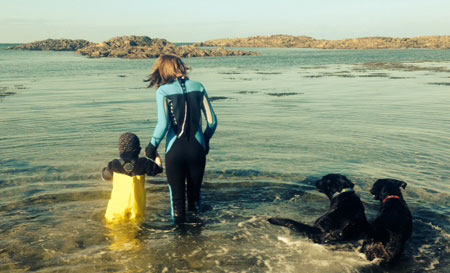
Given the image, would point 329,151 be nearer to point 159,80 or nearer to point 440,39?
point 159,80

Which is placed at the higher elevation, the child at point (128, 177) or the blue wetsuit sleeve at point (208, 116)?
the blue wetsuit sleeve at point (208, 116)

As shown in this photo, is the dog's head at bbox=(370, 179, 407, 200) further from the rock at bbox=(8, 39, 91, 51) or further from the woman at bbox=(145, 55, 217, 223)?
the rock at bbox=(8, 39, 91, 51)

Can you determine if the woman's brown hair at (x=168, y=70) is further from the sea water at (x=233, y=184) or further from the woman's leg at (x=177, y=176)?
the sea water at (x=233, y=184)

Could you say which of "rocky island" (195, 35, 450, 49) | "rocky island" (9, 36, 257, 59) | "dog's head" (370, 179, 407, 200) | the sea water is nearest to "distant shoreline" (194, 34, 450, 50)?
"rocky island" (195, 35, 450, 49)

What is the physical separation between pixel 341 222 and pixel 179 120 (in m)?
2.63


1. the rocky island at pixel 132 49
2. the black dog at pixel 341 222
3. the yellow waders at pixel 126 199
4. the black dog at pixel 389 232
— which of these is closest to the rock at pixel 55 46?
the rocky island at pixel 132 49

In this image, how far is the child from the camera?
225 inches

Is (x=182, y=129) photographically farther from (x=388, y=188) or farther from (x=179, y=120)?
Result: (x=388, y=188)

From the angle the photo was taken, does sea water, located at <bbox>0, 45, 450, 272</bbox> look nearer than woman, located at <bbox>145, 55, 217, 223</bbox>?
Yes

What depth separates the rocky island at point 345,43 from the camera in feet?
355

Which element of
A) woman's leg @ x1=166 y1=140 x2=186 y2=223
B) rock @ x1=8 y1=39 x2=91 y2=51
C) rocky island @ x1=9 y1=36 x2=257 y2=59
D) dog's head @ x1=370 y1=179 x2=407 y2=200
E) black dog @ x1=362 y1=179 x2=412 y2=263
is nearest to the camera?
black dog @ x1=362 y1=179 x2=412 y2=263

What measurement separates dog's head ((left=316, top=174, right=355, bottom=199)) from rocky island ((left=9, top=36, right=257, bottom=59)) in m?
48.2

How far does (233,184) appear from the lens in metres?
8.28

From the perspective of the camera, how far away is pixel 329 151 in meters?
10.8
